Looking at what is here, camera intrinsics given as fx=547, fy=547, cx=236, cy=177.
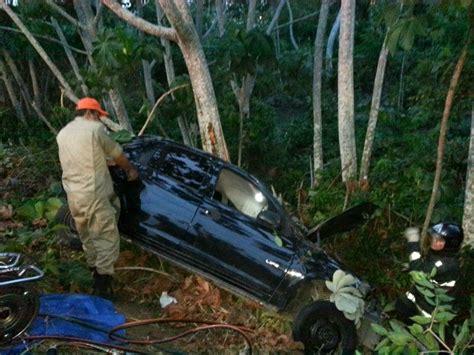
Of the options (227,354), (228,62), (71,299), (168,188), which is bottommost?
(227,354)

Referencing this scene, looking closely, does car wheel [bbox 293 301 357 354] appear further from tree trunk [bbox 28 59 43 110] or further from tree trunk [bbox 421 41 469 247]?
tree trunk [bbox 28 59 43 110]

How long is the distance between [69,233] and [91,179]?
0.91 m

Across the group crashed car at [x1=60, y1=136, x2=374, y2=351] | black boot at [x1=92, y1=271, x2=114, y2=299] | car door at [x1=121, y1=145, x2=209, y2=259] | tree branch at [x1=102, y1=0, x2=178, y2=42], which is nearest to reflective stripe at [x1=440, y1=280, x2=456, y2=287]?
crashed car at [x1=60, y1=136, x2=374, y2=351]

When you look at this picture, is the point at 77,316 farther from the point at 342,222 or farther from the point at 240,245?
the point at 342,222

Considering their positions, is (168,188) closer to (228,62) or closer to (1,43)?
(228,62)

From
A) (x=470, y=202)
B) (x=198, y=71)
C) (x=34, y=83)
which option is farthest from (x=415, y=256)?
(x=34, y=83)

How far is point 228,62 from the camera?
8.75 meters

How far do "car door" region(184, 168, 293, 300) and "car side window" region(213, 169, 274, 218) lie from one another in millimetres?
213

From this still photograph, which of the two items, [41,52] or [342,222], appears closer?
[342,222]

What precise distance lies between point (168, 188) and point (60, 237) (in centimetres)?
122

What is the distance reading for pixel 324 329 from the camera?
5.20 metres

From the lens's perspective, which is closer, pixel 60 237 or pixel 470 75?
pixel 60 237

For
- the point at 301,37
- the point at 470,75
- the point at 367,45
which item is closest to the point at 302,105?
the point at 367,45

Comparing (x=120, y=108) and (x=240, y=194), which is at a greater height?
(x=120, y=108)
